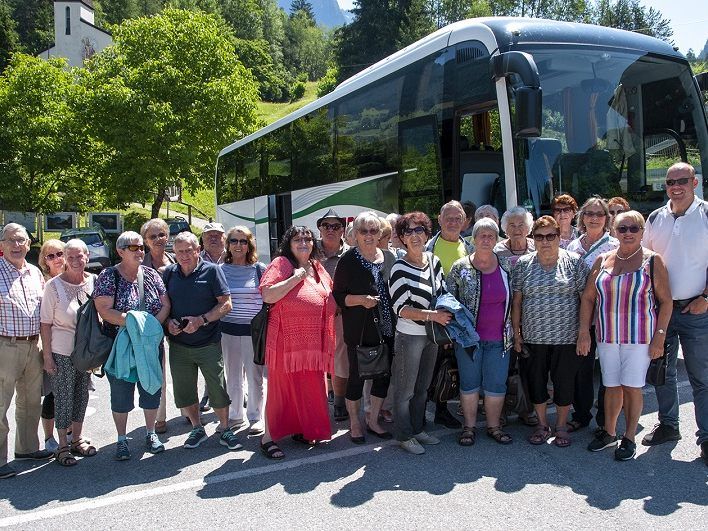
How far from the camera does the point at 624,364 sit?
440 cm

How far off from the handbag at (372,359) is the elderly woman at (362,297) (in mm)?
21

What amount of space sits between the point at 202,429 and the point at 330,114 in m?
6.40

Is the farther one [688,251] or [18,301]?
[18,301]

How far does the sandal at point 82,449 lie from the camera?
4.89 meters

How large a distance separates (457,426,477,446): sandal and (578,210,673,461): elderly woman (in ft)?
3.41

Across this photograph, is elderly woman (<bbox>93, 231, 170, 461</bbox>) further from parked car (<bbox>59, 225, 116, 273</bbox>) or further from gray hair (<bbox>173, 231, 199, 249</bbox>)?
parked car (<bbox>59, 225, 116, 273</bbox>)

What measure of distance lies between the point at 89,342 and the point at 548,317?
3.48 meters

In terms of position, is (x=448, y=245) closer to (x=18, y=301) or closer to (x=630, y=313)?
(x=630, y=313)

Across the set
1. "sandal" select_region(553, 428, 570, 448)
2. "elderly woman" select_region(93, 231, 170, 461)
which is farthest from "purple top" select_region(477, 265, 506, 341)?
"elderly woman" select_region(93, 231, 170, 461)

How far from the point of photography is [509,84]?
6.26m

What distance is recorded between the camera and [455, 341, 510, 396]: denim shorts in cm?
475

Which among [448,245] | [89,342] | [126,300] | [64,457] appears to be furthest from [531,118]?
[64,457]

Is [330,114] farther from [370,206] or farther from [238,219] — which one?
[238,219]

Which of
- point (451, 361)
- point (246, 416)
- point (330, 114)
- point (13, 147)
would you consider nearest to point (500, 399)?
point (451, 361)
